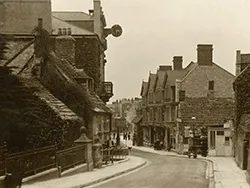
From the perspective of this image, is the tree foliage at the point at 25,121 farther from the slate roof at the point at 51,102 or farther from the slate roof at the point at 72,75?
the slate roof at the point at 72,75

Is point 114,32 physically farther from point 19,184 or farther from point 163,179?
point 19,184

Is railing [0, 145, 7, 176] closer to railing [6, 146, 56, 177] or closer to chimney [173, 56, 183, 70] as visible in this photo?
railing [6, 146, 56, 177]

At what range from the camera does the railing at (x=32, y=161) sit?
19.9 meters

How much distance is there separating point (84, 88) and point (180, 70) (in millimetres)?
35783

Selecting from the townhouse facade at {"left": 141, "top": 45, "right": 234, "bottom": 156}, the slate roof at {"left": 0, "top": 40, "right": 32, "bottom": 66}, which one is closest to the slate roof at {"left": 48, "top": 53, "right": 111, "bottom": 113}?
the slate roof at {"left": 0, "top": 40, "right": 32, "bottom": 66}

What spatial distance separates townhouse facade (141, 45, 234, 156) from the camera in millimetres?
56750

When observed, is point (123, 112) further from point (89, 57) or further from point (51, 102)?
point (51, 102)

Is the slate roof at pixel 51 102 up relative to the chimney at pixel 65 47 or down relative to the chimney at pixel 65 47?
down

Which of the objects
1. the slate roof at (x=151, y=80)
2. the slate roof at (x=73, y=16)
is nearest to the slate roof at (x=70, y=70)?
the slate roof at (x=73, y=16)

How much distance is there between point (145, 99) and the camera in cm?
8206

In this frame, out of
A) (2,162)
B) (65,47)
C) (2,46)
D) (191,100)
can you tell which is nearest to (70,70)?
(65,47)

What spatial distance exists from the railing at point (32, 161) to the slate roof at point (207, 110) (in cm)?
3349

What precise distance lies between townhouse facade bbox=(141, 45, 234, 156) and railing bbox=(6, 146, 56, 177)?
31.3m

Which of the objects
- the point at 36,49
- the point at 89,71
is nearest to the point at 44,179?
the point at 36,49
